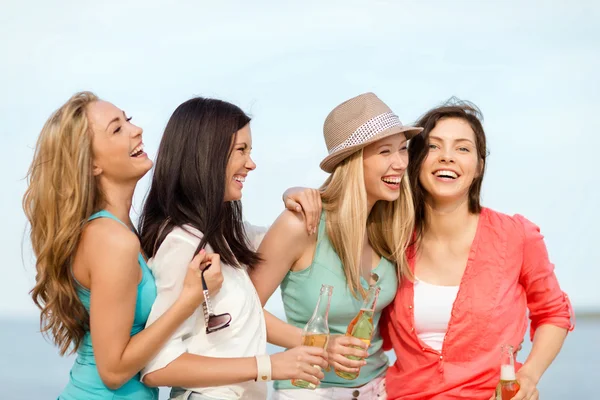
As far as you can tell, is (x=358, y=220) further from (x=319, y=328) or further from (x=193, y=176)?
(x=193, y=176)

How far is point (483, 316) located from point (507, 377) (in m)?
0.47

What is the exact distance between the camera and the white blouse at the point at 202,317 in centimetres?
273

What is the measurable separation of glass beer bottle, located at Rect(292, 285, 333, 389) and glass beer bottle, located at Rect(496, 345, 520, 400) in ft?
2.39

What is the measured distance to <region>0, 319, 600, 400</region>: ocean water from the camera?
26.7 feet

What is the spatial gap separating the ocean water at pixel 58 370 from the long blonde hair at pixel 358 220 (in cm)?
465

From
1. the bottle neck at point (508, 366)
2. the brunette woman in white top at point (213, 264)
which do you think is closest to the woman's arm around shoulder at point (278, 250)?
the brunette woman in white top at point (213, 264)

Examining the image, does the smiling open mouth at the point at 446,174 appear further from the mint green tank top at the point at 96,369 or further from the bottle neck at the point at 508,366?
the mint green tank top at the point at 96,369

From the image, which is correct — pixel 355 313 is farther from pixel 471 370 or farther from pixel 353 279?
pixel 471 370

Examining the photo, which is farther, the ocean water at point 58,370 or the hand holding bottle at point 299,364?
the ocean water at point 58,370

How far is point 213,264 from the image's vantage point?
2.73 m

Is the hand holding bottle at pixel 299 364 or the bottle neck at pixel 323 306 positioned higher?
the bottle neck at pixel 323 306

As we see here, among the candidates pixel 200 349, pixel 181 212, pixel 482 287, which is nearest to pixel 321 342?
pixel 200 349

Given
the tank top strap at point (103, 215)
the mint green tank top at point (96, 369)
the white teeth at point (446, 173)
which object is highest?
the white teeth at point (446, 173)

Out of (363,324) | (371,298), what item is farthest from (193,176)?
(363,324)
